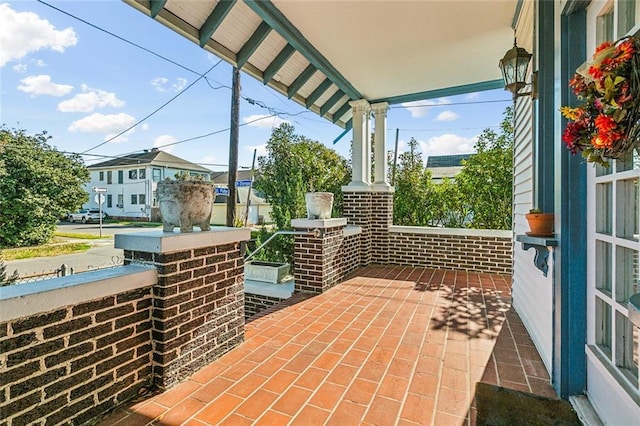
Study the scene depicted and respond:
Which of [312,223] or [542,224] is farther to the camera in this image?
[312,223]

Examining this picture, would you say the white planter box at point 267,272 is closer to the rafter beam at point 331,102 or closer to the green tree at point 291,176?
the green tree at point 291,176

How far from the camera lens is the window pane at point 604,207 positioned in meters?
1.38

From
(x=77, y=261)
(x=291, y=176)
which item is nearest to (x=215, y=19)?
(x=291, y=176)

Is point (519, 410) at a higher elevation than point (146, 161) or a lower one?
lower

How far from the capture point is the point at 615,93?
82 centimetres

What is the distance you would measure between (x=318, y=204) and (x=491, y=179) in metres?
3.40

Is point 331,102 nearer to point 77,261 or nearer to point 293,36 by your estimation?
point 293,36

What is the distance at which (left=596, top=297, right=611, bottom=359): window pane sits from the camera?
1.41 meters

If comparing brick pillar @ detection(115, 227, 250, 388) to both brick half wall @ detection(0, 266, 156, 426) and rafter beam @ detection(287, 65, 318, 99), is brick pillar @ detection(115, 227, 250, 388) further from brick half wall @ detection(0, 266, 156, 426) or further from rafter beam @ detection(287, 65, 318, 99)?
rafter beam @ detection(287, 65, 318, 99)

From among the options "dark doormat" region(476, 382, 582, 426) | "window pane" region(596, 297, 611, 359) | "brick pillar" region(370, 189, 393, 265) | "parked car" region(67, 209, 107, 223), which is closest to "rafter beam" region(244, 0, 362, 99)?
"brick pillar" region(370, 189, 393, 265)

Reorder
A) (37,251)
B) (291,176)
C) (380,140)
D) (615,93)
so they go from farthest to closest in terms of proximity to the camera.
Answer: (37,251) < (291,176) < (380,140) < (615,93)

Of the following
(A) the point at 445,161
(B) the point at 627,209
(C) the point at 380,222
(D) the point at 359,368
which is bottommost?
(D) the point at 359,368

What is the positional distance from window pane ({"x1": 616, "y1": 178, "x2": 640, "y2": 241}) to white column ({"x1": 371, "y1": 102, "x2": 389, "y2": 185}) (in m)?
4.38

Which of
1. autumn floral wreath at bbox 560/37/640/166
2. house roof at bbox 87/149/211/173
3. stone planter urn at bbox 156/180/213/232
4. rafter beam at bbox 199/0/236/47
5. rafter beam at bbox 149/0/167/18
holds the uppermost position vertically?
house roof at bbox 87/149/211/173
